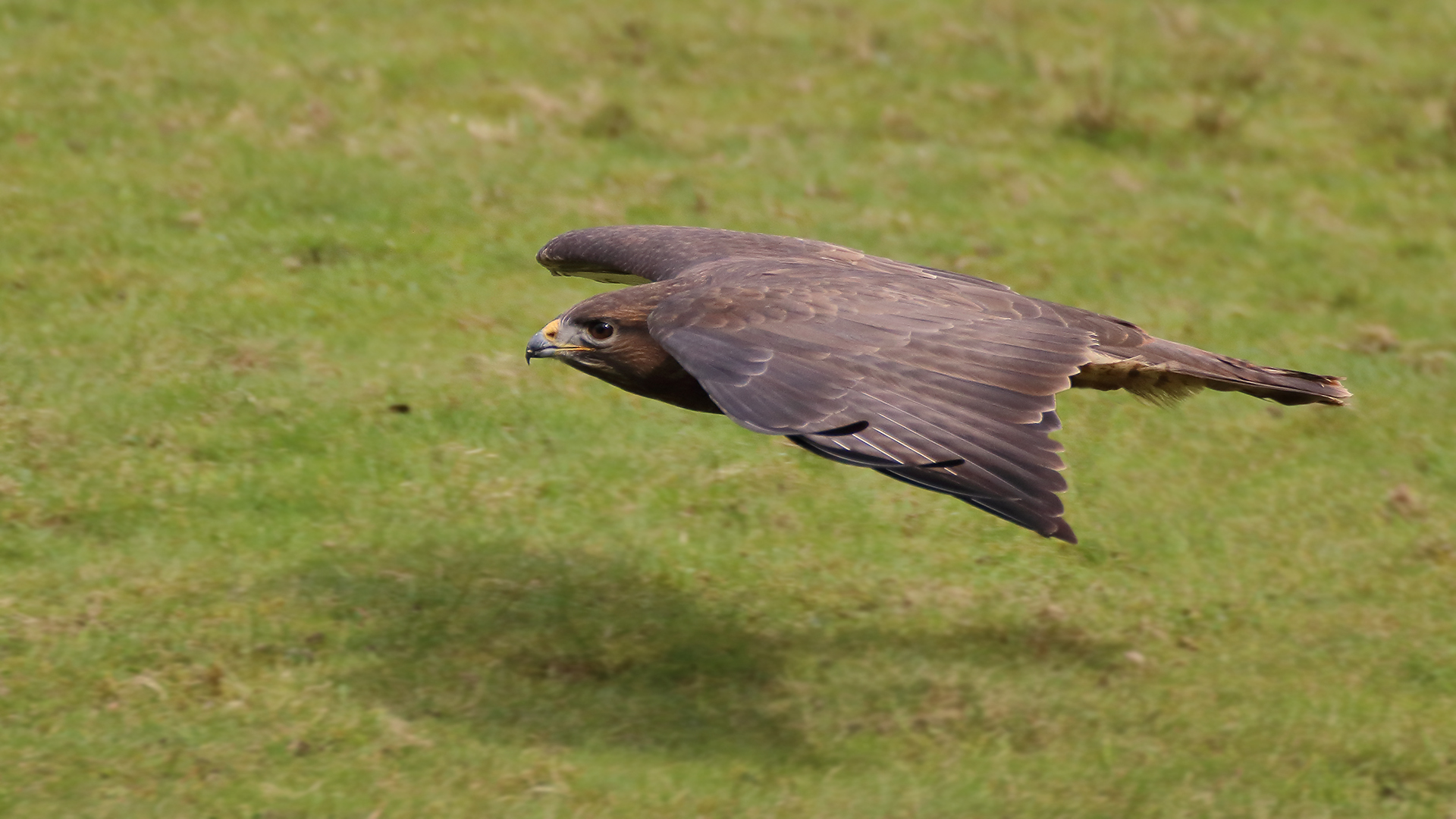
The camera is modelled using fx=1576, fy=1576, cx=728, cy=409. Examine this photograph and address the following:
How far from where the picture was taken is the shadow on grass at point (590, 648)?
842 cm

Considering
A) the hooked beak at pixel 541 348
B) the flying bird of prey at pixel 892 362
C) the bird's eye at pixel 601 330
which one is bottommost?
the hooked beak at pixel 541 348

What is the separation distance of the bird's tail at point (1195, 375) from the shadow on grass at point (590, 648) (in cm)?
210

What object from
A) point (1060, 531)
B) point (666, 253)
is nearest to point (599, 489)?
point (666, 253)

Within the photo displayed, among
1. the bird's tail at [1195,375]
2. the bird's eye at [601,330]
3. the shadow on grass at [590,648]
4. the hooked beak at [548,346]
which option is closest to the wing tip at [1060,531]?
the bird's tail at [1195,375]

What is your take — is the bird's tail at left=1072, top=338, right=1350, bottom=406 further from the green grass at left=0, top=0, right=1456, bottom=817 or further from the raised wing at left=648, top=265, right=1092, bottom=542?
the green grass at left=0, top=0, right=1456, bottom=817

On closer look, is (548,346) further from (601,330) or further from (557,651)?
Result: (557,651)

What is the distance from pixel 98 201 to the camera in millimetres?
12336

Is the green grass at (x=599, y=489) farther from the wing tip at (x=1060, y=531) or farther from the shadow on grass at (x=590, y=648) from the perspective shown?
the wing tip at (x=1060, y=531)

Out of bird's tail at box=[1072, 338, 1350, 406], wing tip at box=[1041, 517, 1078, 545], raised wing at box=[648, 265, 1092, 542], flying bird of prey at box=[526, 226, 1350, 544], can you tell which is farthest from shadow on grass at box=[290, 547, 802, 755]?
wing tip at box=[1041, 517, 1078, 545]

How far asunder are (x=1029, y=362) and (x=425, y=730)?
3627 mm

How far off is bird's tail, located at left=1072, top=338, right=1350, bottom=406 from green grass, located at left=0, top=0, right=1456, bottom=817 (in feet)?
6.83

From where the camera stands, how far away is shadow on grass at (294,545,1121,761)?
8422 millimetres

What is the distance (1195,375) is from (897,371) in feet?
5.88

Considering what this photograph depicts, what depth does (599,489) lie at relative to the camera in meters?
10.1
